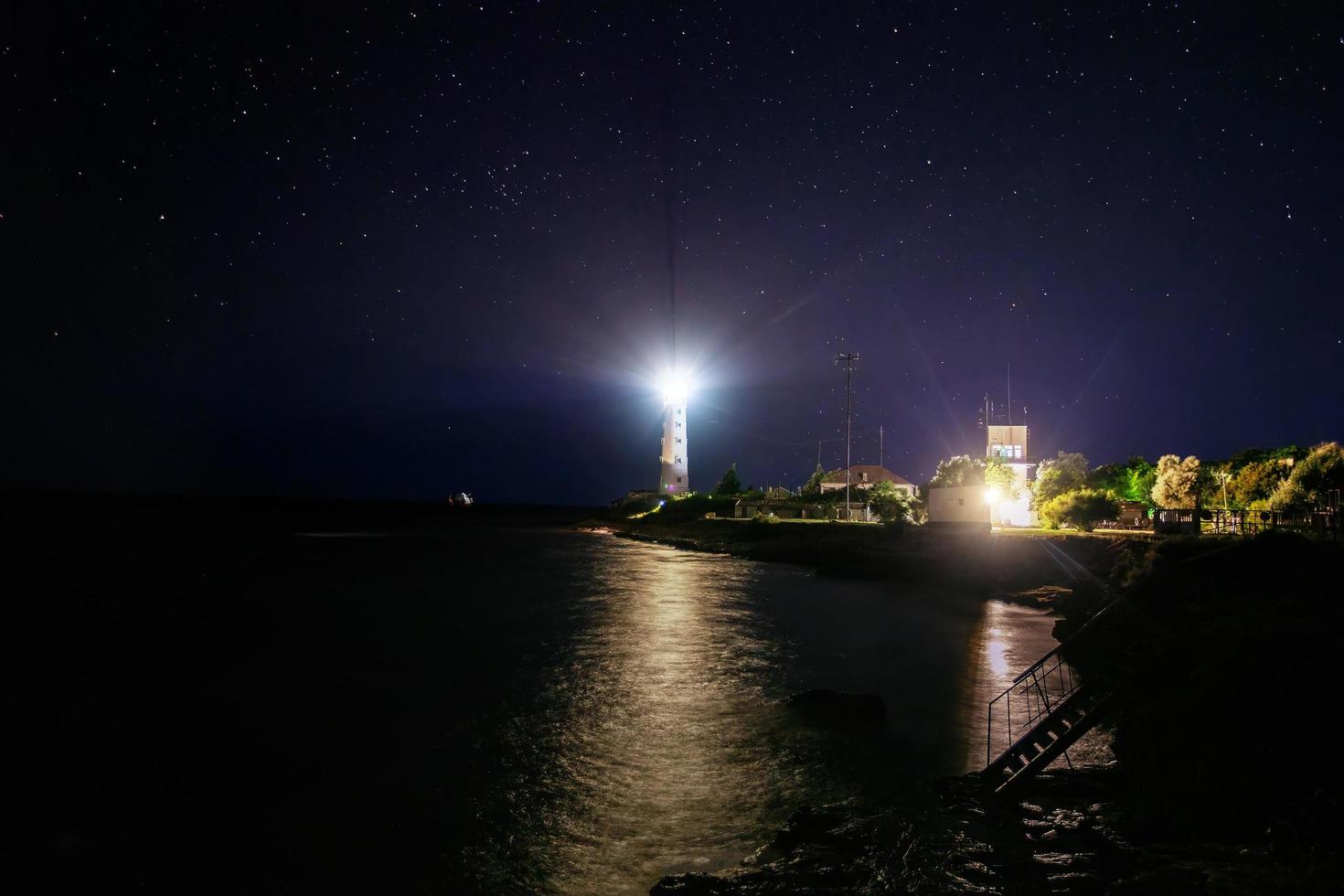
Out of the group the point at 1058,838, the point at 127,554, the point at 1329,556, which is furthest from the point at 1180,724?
the point at 127,554

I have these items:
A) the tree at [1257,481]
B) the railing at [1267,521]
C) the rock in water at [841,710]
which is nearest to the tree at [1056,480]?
the tree at [1257,481]

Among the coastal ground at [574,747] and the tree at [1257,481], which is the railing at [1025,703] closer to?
the coastal ground at [574,747]

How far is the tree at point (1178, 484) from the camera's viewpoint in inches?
2359

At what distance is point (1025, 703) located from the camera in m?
18.9

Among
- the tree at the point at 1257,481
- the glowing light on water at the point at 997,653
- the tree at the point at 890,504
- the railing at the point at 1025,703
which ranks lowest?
the glowing light on water at the point at 997,653

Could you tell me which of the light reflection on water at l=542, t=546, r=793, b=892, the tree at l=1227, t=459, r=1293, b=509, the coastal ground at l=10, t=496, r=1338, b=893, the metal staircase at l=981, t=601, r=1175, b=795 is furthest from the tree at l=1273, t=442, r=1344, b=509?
the light reflection on water at l=542, t=546, r=793, b=892

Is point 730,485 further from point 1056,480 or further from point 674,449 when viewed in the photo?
point 1056,480

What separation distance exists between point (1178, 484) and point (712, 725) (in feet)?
193

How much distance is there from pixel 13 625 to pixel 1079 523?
62.1m

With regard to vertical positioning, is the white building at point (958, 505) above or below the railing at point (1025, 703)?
above

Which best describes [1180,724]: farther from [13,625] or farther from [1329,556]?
[13,625]

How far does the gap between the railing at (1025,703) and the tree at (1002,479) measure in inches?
1998

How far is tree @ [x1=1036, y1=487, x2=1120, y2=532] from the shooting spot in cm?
5622

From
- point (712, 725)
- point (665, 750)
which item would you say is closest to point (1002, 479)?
point (712, 725)
